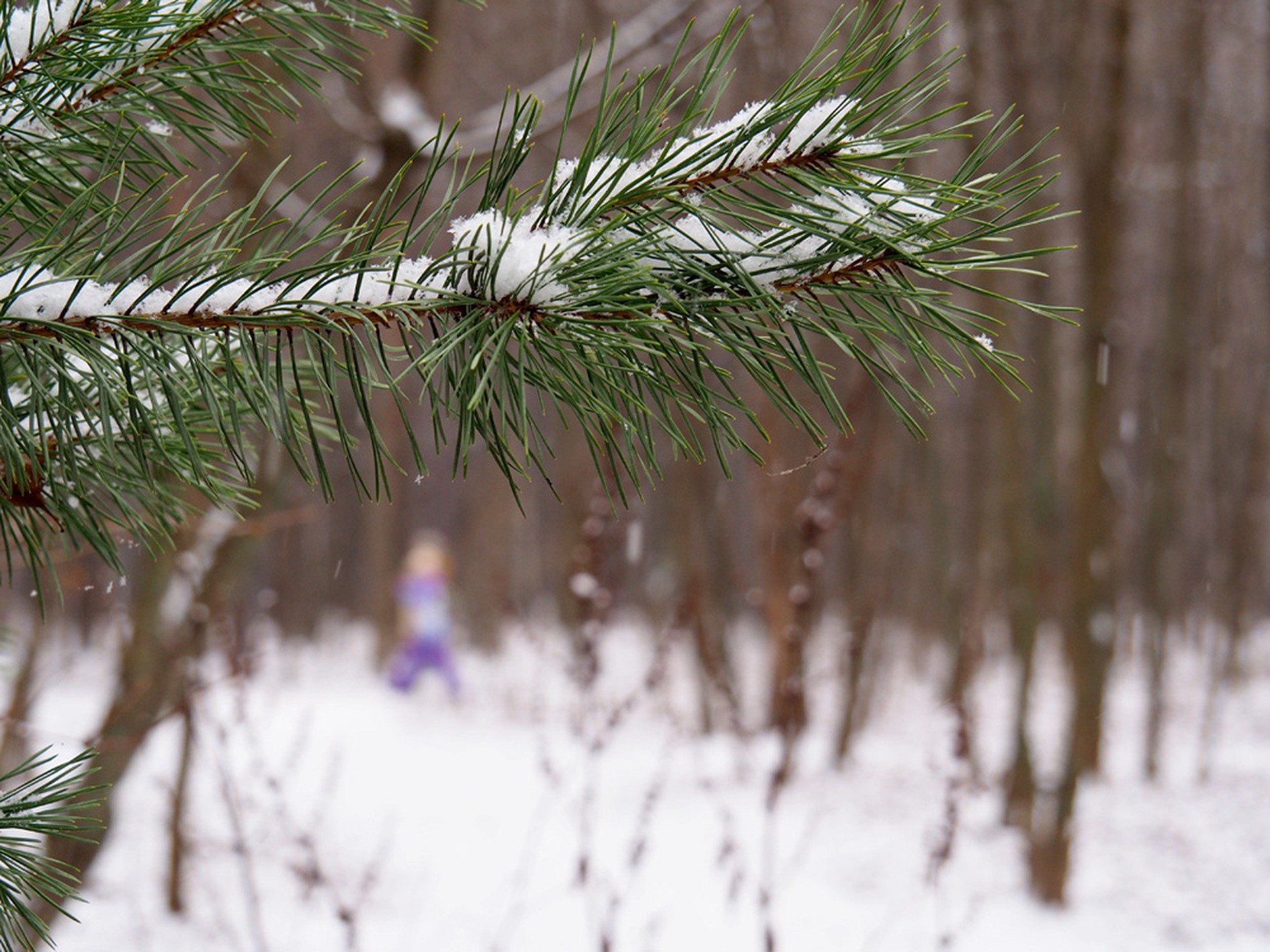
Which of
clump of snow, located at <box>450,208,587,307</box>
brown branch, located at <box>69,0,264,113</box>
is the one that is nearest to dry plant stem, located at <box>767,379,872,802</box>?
clump of snow, located at <box>450,208,587,307</box>

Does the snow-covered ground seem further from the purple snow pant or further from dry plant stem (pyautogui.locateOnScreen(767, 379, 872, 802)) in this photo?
the purple snow pant

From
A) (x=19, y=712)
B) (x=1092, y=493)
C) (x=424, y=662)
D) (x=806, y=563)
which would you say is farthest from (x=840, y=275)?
(x=424, y=662)

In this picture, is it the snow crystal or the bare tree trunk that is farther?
the bare tree trunk

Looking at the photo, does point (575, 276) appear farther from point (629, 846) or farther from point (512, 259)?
point (629, 846)

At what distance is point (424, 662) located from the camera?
11141 mm

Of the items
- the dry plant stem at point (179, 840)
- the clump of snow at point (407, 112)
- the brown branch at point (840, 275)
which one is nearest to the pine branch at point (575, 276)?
the brown branch at point (840, 275)

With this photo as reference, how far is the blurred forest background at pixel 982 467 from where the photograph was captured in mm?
4055

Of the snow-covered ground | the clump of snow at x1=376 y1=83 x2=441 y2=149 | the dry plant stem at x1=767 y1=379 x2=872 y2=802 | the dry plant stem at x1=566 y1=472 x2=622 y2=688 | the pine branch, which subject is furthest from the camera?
the snow-covered ground

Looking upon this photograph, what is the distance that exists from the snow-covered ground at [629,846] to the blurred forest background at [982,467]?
404 millimetres

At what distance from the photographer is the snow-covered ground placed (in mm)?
4008

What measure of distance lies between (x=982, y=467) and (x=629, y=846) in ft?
20.7

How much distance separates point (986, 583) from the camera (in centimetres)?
677

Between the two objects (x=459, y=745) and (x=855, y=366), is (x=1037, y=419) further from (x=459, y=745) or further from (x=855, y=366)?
(x=459, y=745)

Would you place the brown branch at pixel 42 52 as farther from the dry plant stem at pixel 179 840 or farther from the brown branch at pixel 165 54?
the dry plant stem at pixel 179 840
